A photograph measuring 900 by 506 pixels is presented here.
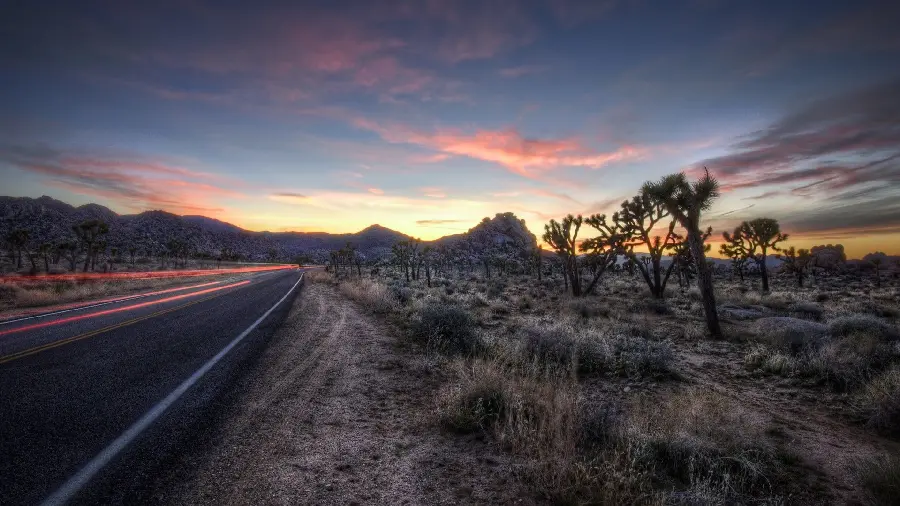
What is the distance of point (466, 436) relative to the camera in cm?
497

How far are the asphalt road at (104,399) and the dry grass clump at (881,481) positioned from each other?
732 centimetres

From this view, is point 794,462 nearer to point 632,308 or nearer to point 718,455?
point 718,455

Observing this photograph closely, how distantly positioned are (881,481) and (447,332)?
767cm

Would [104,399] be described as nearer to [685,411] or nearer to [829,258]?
[685,411]

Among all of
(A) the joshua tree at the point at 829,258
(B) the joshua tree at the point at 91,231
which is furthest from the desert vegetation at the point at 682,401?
(A) the joshua tree at the point at 829,258

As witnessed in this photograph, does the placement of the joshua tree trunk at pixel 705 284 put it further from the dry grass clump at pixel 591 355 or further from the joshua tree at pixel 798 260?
the joshua tree at pixel 798 260

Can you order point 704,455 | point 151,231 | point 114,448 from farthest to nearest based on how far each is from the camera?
point 151,231 → point 704,455 → point 114,448

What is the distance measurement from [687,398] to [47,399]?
34.1 feet

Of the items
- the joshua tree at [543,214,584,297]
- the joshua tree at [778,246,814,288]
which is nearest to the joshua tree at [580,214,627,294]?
the joshua tree at [543,214,584,297]

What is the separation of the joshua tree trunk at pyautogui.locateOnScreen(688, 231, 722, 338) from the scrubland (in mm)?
664

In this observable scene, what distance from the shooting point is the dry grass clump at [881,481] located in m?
3.83

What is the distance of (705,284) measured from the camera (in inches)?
542

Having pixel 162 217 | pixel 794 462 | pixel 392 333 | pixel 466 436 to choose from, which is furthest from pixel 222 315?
pixel 162 217

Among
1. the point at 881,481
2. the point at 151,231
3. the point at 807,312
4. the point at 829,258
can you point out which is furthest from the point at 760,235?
the point at 151,231
